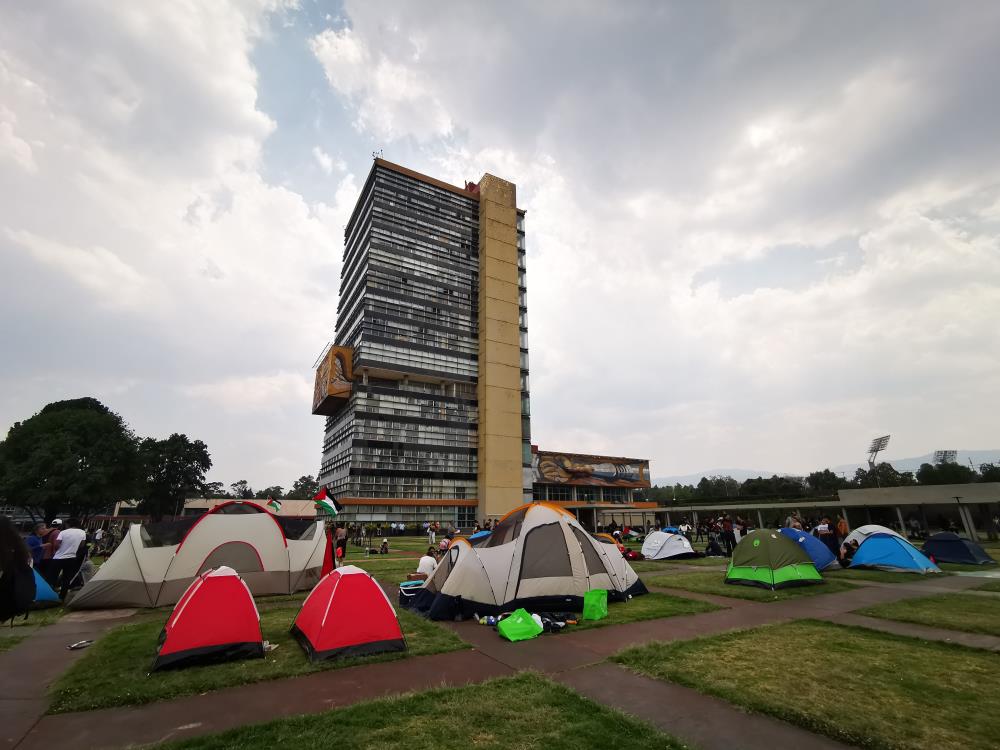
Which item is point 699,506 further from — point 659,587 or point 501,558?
point 501,558

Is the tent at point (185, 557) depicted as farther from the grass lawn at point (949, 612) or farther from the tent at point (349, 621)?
the grass lawn at point (949, 612)

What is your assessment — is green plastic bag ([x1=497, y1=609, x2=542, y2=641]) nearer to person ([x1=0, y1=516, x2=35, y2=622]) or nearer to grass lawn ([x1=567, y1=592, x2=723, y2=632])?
grass lawn ([x1=567, y1=592, x2=723, y2=632])

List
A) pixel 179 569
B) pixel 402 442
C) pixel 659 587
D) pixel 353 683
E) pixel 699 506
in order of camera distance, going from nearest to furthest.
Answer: pixel 353 683 → pixel 179 569 → pixel 659 587 → pixel 699 506 → pixel 402 442

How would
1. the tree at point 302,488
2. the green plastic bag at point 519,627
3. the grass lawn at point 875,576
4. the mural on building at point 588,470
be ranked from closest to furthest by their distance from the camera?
the green plastic bag at point 519,627 → the grass lawn at point 875,576 → the mural on building at point 588,470 → the tree at point 302,488

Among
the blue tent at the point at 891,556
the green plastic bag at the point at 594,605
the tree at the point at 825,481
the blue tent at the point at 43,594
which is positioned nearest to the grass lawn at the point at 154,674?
the green plastic bag at the point at 594,605

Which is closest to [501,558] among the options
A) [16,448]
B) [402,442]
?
[402,442]

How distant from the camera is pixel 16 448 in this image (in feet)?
142

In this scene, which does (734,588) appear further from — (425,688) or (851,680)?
(425,688)

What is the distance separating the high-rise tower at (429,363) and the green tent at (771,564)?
49.1 metres

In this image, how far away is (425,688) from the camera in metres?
5.93

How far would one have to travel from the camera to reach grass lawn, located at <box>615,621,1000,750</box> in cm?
479

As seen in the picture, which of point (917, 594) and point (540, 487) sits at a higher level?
point (540, 487)

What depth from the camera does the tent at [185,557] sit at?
1175 cm

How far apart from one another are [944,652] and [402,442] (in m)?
57.4
